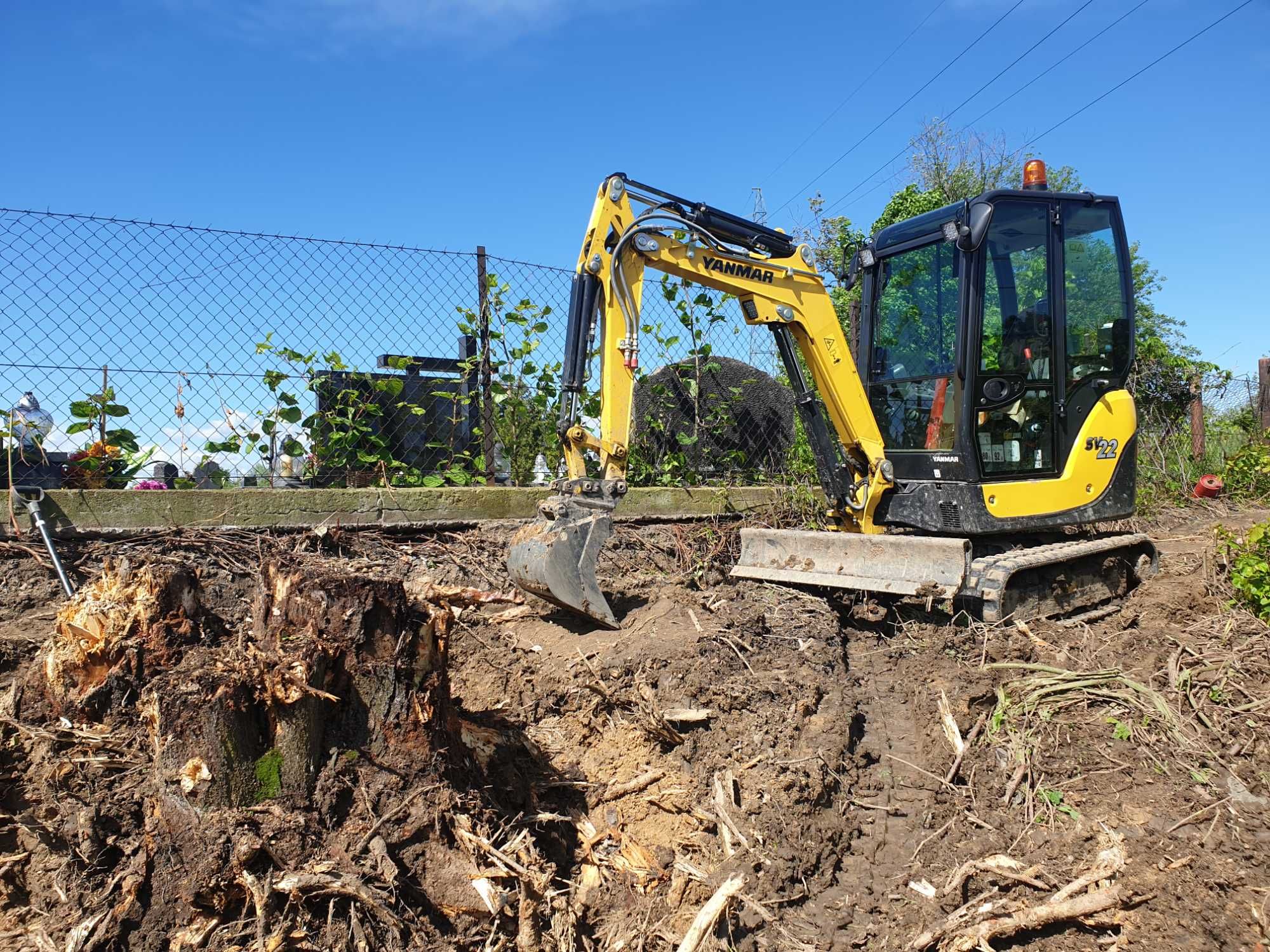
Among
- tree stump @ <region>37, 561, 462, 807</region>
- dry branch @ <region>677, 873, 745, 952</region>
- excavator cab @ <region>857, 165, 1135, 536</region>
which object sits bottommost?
dry branch @ <region>677, 873, 745, 952</region>

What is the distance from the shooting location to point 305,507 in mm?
5500

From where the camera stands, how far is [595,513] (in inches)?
190

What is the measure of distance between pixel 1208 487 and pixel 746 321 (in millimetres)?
6405

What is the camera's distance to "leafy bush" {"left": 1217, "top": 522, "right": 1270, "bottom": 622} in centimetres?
489

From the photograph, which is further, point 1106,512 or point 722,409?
point 722,409

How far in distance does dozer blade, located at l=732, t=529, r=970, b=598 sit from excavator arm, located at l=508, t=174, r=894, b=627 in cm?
49

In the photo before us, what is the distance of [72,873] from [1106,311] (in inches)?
235

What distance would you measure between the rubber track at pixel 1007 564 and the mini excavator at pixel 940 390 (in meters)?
0.01

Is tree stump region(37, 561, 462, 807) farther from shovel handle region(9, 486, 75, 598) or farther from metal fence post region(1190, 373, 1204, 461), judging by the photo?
metal fence post region(1190, 373, 1204, 461)

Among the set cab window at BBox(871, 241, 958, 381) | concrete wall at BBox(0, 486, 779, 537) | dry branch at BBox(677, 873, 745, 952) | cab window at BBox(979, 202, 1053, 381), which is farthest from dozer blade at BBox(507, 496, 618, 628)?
cab window at BBox(979, 202, 1053, 381)

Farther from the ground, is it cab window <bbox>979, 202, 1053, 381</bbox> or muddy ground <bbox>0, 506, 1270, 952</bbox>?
cab window <bbox>979, 202, 1053, 381</bbox>

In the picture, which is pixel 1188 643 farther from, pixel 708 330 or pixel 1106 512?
pixel 708 330

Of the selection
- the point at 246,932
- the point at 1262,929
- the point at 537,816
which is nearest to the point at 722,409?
the point at 537,816

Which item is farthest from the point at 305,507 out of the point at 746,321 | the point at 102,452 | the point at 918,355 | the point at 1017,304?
the point at 1017,304
